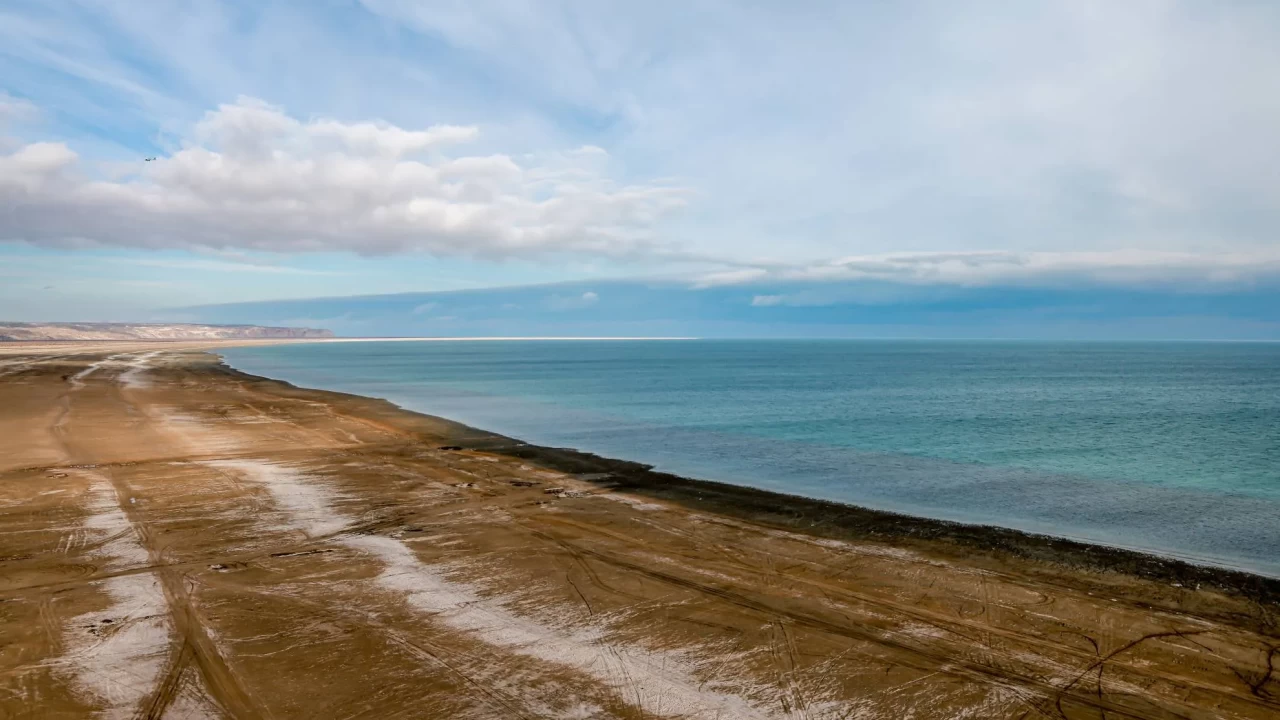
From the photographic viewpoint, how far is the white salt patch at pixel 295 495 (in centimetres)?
1426

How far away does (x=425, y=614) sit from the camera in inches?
376

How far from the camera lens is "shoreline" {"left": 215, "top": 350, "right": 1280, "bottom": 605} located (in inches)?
483

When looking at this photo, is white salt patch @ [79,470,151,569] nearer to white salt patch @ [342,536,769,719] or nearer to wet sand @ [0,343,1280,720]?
wet sand @ [0,343,1280,720]

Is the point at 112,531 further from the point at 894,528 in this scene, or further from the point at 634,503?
the point at 894,528

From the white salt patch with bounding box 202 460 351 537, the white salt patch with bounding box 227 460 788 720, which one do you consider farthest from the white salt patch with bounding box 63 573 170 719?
the white salt patch with bounding box 202 460 351 537

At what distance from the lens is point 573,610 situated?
32.1ft

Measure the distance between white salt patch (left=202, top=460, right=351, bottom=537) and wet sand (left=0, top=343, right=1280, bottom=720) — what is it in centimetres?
12

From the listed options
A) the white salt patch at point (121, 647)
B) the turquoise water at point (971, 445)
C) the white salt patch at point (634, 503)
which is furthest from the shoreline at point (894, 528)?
the white salt patch at point (121, 647)

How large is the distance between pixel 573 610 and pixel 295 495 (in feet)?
33.9

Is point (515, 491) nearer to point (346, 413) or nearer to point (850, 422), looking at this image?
point (346, 413)

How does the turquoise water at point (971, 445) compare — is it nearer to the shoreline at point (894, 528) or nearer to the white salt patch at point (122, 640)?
the shoreline at point (894, 528)

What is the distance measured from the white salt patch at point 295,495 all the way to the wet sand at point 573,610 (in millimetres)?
117

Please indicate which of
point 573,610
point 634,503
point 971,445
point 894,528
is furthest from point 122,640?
point 971,445

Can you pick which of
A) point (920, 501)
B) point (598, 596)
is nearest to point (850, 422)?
point (920, 501)
